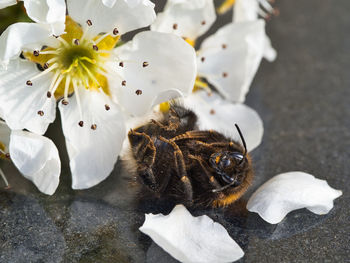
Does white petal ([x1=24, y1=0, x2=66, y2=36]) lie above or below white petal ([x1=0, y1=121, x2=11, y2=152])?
above

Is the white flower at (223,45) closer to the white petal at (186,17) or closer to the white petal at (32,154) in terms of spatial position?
the white petal at (186,17)

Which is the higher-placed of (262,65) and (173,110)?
(173,110)

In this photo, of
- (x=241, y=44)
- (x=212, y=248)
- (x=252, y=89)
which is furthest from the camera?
(x=252, y=89)

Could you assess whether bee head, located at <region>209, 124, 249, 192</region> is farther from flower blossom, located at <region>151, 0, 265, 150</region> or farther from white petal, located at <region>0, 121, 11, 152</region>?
white petal, located at <region>0, 121, 11, 152</region>

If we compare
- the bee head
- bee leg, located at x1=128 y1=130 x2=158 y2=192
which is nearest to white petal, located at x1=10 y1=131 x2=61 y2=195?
bee leg, located at x1=128 y1=130 x2=158 y2=192

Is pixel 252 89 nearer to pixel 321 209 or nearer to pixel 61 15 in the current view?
pixel 321 209

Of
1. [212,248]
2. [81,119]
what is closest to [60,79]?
[81,119]

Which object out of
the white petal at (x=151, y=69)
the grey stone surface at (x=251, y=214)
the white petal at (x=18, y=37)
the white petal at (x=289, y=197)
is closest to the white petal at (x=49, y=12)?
the white petal at (x=18, y=37)
